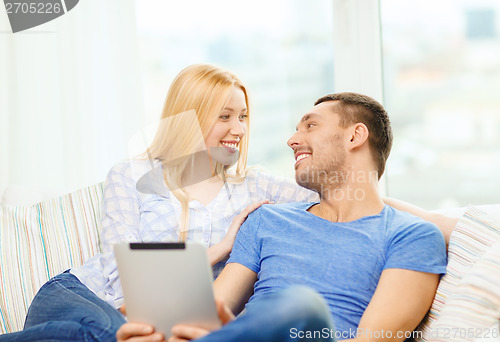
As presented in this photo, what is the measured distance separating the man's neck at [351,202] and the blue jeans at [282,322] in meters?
0.55

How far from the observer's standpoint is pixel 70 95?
2766 millimetres

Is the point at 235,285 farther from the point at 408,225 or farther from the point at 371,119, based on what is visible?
the point at 371,119

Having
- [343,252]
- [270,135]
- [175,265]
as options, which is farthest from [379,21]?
[175,265]

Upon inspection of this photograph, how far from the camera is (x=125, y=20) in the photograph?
277 cm

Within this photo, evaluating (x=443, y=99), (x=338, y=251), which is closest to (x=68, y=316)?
(x=338, y=251)

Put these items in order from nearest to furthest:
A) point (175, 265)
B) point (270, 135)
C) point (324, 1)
Answer: point (175, 265)
point (324, 1)
point (270, 135)

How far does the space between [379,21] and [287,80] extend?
1.76ft

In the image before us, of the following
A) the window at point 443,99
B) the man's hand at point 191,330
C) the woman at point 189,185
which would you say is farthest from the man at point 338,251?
the window at point 443,99

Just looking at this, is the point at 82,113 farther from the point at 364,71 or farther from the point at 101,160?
the point at 364,71

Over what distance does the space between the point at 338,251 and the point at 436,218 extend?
1.07 ft

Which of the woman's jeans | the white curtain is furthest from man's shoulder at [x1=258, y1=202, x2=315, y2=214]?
the white curtain

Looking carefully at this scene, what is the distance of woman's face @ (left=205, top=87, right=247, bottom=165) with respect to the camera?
6.32 ft

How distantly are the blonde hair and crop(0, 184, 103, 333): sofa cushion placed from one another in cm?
30

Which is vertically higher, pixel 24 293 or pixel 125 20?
pixel 125 20
